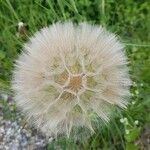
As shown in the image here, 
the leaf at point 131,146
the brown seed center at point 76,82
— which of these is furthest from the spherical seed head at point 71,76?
the leaf at point 131,146

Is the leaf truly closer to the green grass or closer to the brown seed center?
the green grass

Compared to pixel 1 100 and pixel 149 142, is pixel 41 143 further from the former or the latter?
pixel 149 142

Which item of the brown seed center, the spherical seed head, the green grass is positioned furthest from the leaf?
the brown seed center

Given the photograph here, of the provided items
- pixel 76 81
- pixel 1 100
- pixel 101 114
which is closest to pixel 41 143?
pixel 1 100

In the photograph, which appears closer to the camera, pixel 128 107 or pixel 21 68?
pixel 21 68

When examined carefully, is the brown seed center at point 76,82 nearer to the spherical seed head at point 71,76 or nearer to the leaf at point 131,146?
the spherical seed head at point 71,76

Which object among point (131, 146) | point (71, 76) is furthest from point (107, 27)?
point (71, 76)
